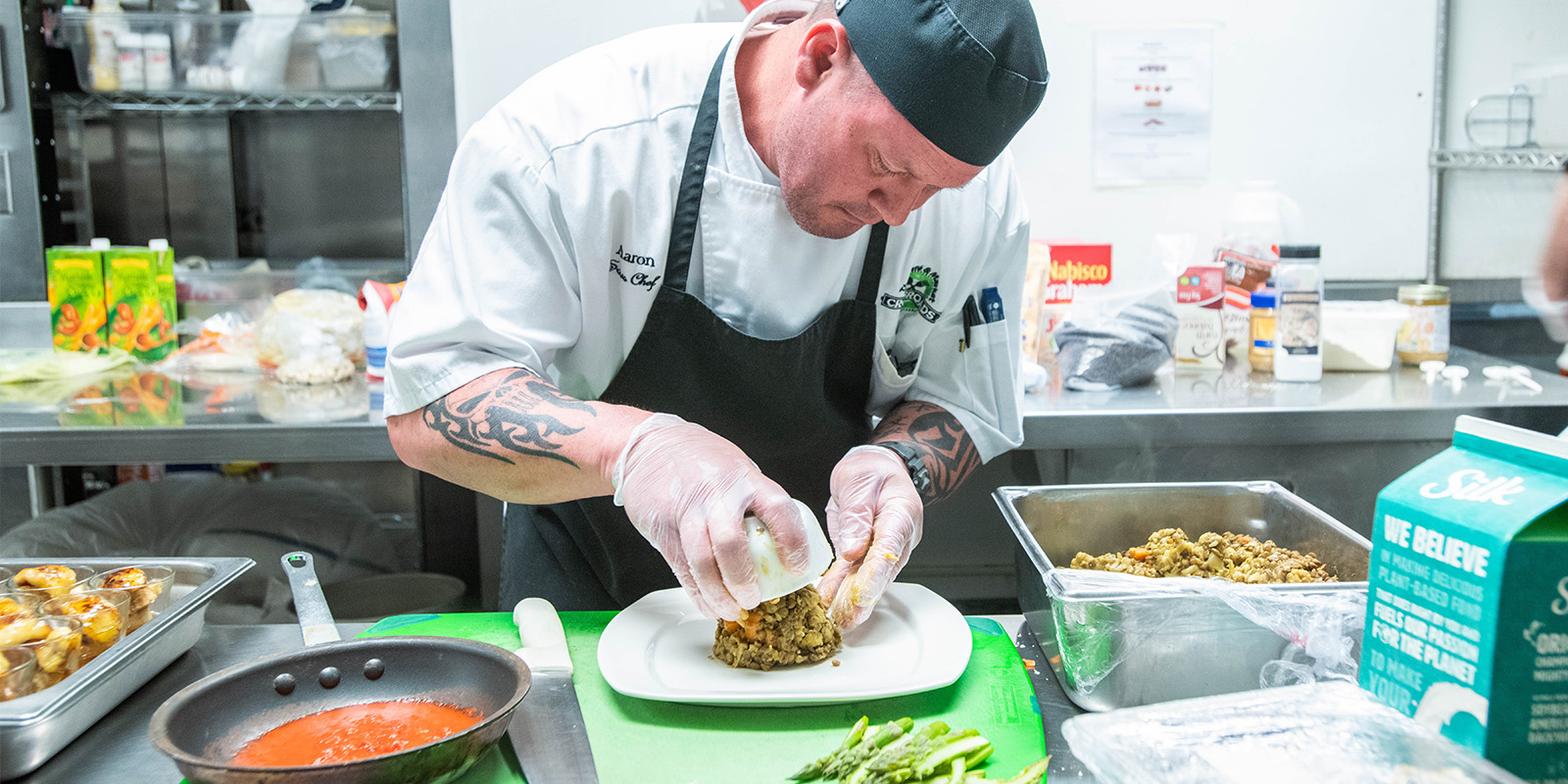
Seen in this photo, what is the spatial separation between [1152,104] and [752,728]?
7.47 ft

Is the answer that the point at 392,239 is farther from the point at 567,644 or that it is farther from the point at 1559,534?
the point at 1559,534

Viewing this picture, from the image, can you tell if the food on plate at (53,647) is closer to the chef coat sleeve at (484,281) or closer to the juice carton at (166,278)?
the chef coat sleeve at (484,281)

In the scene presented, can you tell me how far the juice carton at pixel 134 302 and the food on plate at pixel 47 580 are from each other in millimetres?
1647

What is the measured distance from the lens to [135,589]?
1195 mm

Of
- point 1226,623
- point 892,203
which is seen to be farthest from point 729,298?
point 1226,623

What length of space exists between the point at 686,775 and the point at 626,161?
80 cm

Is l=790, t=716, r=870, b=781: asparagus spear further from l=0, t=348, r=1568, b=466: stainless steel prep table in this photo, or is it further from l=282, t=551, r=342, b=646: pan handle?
l=0, t=348, r=1568, b=466: stainless steel prep table

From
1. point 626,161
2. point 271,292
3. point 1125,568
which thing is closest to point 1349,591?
point 1125,568

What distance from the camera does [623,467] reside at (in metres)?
1.25

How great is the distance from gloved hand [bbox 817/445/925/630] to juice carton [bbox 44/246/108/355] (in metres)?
2.08

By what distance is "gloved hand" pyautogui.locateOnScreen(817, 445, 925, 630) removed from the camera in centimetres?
131

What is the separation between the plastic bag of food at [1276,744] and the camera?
79cm

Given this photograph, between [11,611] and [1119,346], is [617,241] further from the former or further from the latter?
[1119,346]

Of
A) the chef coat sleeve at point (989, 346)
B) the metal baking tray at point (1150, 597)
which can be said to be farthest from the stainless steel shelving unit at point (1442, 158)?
the metal baking tray at point (1150, 597)
